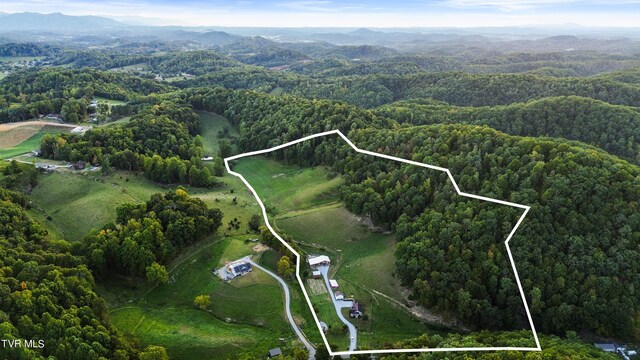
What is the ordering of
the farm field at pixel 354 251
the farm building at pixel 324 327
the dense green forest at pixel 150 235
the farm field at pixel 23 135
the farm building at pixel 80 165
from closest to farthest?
1. the farm building at pixel 324 327
2. the farm field at pixel 354 251
3. the dense green forest at pixel 150 235
4. the farm building at pixel 80 165
5. the farm field at pixel 23 135

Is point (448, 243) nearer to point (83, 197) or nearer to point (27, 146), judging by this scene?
point (83, 197)

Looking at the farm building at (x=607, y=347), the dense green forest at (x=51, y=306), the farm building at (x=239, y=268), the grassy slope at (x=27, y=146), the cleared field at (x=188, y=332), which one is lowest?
the cleared field at (x=188, y=332)

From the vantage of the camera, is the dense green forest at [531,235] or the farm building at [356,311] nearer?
the farm building at [356,311]

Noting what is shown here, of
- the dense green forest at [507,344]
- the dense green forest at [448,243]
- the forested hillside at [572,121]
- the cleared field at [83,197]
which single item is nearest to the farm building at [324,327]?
the dense green forest at [507,344]

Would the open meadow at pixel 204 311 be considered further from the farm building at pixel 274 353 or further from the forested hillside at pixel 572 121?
the forested hillside at pixel 572 121

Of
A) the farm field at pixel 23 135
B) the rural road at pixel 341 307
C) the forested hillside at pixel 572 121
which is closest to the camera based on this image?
the rural road at pixel 341 307

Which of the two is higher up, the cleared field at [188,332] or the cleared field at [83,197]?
the cleared field at [83,197]

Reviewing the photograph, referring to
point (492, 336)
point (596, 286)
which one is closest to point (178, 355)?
point (492, 336)

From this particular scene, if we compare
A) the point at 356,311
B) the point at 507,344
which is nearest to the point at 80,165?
the point at 356,311
